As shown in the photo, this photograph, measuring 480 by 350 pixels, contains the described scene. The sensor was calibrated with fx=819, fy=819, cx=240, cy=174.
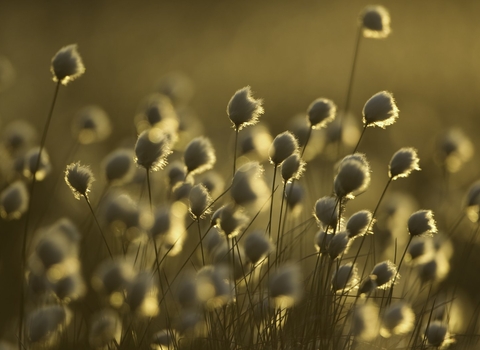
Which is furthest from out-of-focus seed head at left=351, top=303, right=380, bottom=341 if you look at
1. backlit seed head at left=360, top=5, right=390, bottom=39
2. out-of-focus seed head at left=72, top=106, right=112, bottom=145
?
out-of-focus seed head at left=72, top=106, right=112, bottom=145

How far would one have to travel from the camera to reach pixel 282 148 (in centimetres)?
213

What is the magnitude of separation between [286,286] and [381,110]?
0.67 m

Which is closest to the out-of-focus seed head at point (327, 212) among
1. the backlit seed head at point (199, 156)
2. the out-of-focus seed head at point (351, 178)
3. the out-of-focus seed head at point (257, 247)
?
the out-of-focus seed head at point (351, 178)

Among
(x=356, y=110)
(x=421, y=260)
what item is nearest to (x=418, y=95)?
(x=356, y=110)

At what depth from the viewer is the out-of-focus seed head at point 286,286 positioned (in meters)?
1.82

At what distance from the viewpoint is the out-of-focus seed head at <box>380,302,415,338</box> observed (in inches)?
78.0

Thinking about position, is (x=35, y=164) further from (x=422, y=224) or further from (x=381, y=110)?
(x=422, y=224)

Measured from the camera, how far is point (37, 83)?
28.3ft

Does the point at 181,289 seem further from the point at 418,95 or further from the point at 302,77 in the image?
the point at 302,77

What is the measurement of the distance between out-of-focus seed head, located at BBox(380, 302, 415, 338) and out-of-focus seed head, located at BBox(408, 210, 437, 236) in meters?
0.22

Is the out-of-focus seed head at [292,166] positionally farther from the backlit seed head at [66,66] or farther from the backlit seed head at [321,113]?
the backlit seed head at [66,66]

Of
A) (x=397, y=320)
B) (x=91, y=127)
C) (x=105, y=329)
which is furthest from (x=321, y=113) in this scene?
(x=91, y=127)

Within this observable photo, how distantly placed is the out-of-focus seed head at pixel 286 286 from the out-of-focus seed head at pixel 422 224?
43cm

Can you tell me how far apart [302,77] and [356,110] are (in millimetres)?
2121
